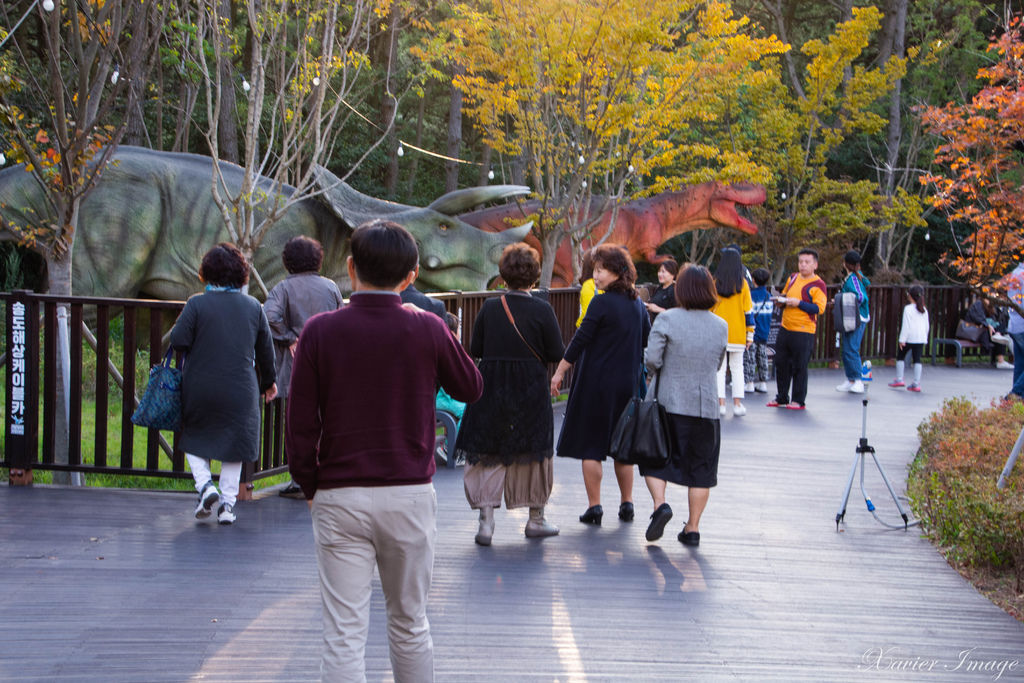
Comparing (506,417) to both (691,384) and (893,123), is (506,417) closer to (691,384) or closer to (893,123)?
(691,384)

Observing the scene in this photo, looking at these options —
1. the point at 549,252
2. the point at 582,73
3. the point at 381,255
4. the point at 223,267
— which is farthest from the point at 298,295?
the point at 549,252

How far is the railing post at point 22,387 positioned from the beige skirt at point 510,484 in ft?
10.4

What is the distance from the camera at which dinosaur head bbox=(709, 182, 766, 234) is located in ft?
65.2

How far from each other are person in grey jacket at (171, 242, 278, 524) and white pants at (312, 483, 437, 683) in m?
2.89

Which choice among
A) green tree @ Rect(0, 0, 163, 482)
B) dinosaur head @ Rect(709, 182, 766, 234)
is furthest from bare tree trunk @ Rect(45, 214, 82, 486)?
dinosaur head @ Rect(709, 182, 766, 234)

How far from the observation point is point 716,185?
20.1 m

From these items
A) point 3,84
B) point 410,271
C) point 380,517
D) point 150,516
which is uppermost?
point 3,84

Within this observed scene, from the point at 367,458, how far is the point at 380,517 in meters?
0.19

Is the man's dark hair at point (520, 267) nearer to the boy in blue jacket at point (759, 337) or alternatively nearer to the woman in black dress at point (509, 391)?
the woman in black dress at point (509, 391)

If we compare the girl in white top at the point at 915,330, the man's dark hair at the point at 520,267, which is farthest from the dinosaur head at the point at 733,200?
the man's dark hair at the point at 520,267

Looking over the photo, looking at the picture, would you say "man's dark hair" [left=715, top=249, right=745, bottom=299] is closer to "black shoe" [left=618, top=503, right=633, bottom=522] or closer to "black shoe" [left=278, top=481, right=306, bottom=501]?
"black shoe" [left=618, top=503, right=633, bottom=522]

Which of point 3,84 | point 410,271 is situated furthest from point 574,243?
point 410,271

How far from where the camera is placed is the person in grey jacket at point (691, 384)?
241 inches

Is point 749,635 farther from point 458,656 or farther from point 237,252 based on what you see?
point 237,252
